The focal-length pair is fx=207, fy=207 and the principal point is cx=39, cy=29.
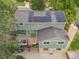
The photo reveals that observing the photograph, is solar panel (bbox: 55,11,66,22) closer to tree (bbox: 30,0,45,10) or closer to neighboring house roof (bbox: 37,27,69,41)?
neighboring house roof (bbox: 37,27,69,41)

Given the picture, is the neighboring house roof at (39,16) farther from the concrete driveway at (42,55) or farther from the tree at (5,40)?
the tree at (5,40)

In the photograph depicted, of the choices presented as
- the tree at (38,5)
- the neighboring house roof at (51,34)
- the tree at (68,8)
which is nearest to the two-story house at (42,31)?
the neighboring house roof at (51,34)

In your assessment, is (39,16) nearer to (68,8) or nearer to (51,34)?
(51,34)

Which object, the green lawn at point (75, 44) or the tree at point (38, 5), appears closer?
the green lawn at point (75, 44)

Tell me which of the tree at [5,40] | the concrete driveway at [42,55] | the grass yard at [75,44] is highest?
the tree at [5,40]

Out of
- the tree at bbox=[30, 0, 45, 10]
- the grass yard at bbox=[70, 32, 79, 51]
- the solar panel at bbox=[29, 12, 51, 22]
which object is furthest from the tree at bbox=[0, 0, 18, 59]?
the tree at bbox=[30, 0, 45, 10]

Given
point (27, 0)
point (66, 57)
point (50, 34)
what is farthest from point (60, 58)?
point (27, 0)

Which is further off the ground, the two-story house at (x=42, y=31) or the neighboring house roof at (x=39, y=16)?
the neighboring house roof at (x=39, y=16)
